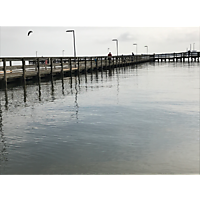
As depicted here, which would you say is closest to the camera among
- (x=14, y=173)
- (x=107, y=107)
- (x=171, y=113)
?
(x=14, y=173)

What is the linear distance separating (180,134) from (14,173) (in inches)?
156

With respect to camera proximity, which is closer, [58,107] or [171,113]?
[171,113]

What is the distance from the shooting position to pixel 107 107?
11.6 m

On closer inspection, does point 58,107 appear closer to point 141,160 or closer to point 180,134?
point 180,134
